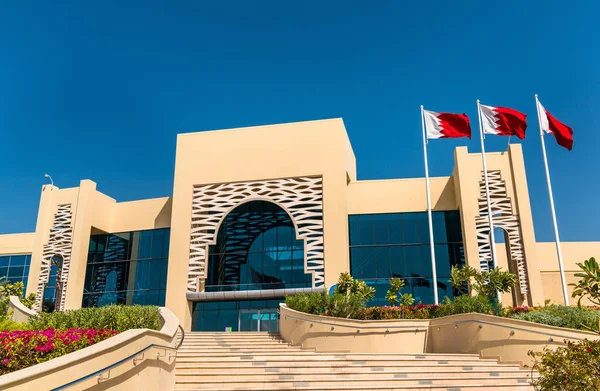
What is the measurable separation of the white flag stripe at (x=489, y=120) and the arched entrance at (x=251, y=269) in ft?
34.0

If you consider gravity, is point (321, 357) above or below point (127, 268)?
Result: below

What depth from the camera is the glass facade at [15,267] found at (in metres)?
35.7

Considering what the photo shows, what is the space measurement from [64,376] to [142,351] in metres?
2.20

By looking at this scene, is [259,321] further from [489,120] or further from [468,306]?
[489,120]

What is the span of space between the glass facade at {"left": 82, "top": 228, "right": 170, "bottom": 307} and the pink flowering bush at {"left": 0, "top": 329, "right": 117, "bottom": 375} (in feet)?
69.9

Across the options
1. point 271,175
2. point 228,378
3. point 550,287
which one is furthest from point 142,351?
point 550,287

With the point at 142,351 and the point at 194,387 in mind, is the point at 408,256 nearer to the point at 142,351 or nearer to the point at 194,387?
the point at 194,387

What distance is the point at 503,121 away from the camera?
22.8m

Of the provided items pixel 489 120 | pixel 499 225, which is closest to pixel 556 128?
pixel 489 120

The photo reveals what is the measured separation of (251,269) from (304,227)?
12.2 feet

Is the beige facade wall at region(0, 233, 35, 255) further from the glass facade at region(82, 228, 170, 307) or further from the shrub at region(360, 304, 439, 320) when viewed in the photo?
the shrub at region(360, 304, 439, 320)

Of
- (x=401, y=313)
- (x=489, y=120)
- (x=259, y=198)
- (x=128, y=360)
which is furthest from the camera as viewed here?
(x=259, y=198)

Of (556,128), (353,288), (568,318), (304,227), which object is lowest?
(568,318)

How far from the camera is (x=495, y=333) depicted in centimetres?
1360
